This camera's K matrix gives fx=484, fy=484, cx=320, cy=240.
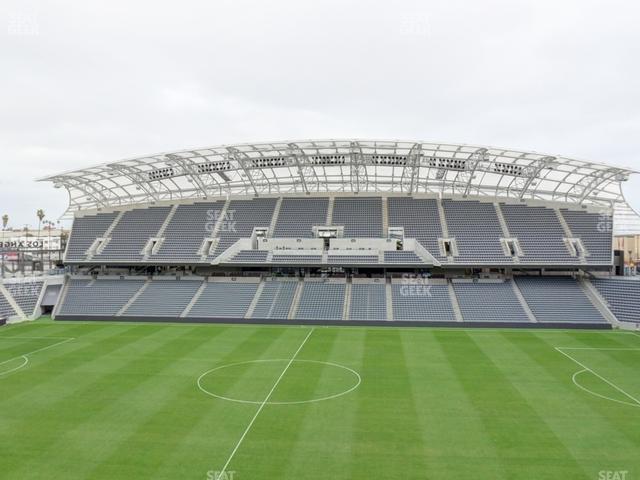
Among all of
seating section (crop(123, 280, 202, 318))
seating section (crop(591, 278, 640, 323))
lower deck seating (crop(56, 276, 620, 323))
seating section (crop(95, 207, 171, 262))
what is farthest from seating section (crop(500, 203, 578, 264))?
seating section (crop(95, 207, 171, 262))

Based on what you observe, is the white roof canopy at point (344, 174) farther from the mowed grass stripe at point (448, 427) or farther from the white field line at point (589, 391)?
the mowed grass stripe at point (448, 427)

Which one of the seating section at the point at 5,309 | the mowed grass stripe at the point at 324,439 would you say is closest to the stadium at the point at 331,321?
the mowed grass stripe at the point at 324,439

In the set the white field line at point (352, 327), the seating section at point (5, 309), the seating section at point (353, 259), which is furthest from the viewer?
the seating section at point (353, 259)

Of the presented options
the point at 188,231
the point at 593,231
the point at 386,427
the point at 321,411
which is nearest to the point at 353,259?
the point at 188,231

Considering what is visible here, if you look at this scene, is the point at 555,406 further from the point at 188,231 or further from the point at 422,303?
the point at 188,231

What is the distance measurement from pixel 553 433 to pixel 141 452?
39.5 ft

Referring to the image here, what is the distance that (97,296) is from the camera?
3803cm

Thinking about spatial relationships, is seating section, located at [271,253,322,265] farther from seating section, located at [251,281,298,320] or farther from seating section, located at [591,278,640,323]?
seating section, located at [591,278,640,323]

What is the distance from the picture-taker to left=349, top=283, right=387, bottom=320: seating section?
3378 cm

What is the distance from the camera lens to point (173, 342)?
2762 centimetres

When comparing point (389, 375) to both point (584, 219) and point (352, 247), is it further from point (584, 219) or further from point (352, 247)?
point (584, 219)

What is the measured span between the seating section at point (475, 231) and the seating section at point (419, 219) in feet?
3.67

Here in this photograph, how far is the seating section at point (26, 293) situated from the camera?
36.1 m

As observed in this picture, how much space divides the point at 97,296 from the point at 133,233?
266 inches
